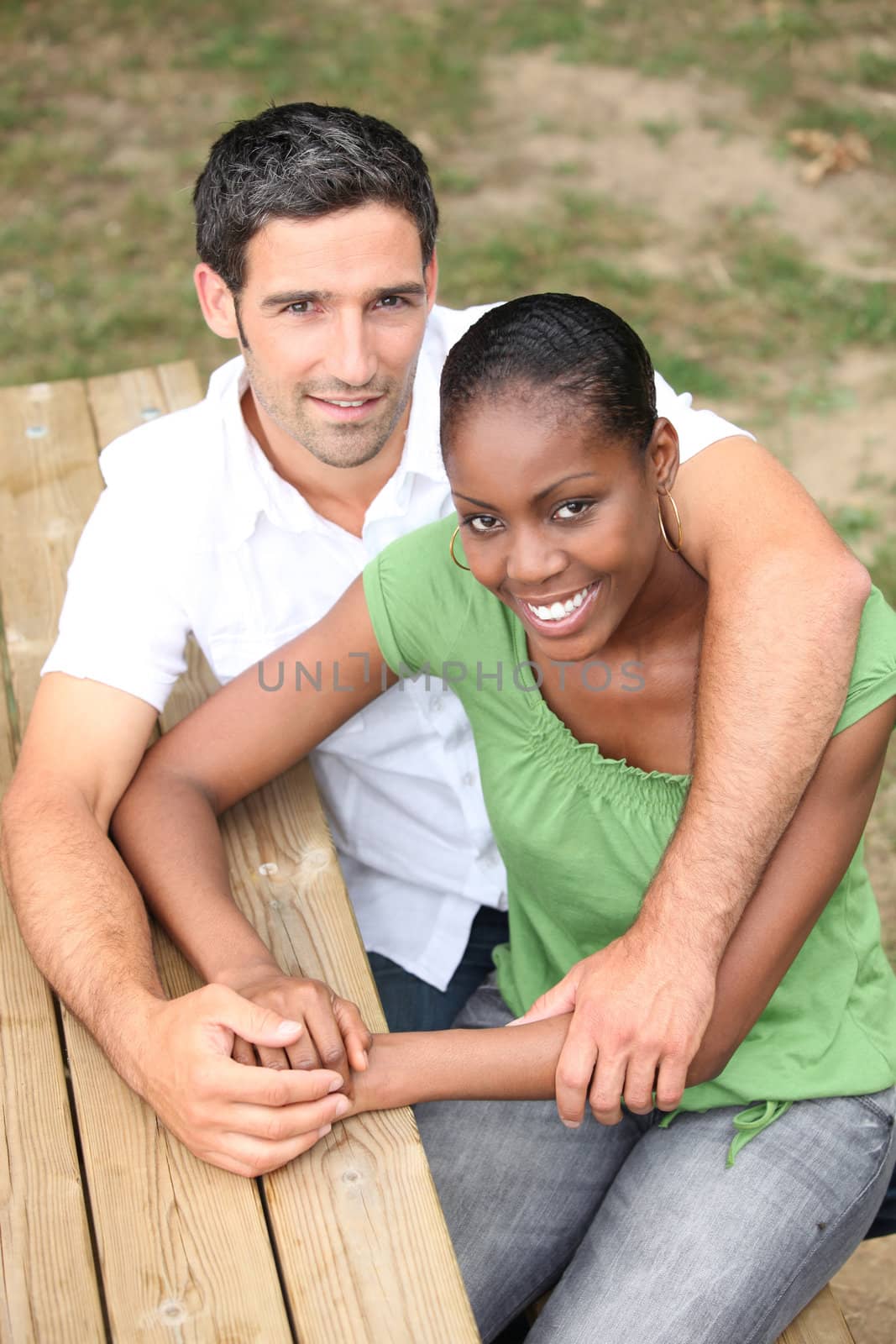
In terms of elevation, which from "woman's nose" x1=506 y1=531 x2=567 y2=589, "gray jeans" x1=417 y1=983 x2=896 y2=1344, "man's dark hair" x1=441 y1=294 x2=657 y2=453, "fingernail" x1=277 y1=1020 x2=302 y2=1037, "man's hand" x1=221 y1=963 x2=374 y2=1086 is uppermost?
"man's dark hair" x1=441 y1=294 x2=657 y2=453

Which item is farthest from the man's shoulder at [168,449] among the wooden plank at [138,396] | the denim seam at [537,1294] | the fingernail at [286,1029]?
the denim seam at [537,1294]

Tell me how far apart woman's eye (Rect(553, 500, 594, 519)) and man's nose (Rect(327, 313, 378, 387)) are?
0.63 m

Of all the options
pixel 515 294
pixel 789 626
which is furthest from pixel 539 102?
pixel 789 626

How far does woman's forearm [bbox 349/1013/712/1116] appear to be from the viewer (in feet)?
Answer: 6.59

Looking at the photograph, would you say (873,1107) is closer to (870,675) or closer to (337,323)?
(870,675)

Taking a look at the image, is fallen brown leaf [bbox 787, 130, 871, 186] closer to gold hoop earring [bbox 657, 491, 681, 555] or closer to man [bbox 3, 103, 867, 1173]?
man [bbox 3, 103, 867, 1173]

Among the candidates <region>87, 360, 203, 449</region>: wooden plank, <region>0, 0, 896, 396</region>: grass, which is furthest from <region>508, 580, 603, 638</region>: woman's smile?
<region>0, 0, 896, 396</region>: grass

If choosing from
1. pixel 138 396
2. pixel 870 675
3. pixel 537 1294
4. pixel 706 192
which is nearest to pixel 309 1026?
pixel 537 1294

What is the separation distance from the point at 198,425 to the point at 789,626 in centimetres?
109

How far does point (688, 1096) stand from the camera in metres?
2.21

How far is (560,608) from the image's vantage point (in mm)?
2039

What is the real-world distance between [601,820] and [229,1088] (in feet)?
2.27

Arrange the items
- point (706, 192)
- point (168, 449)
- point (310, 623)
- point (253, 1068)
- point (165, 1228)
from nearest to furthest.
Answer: point (165, 1228) < point (253, 1068) < point (168, 449) < point (310, 623) < point (706, 192)

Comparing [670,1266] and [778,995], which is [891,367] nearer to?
[778,995]
